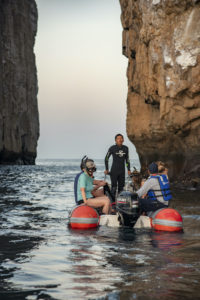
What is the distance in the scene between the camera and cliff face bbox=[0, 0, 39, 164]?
80.2 metres

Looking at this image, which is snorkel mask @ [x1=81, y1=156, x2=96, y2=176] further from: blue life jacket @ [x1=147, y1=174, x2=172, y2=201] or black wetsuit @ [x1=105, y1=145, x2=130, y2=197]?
black wetsuit @ [x1=105, y1=145, x2=130, y2=197]

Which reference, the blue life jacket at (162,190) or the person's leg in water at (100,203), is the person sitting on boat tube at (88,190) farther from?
the blue life jacket at (162,190)

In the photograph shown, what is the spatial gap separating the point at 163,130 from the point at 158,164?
54.9ft

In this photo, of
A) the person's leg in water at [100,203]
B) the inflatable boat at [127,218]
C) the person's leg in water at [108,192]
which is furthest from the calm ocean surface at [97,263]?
the person's leg in water at [108,192]

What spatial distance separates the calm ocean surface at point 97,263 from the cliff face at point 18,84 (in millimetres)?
67112

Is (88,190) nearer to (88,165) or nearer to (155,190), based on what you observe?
(88,165)

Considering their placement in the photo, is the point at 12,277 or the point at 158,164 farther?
the point at 158,164

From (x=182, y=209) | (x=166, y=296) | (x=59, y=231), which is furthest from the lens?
(x=182, y=209)

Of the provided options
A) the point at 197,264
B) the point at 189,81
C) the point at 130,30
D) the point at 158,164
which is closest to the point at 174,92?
the point at 189,81

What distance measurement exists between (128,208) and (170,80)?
1533 centimetres

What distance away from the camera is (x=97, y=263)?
269 inches

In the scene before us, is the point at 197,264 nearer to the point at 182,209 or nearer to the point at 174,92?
the point at 182,209

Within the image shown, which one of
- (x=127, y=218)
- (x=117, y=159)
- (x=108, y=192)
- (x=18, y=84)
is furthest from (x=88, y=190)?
(x=18, y=84)

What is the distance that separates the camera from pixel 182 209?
47.6 feet
